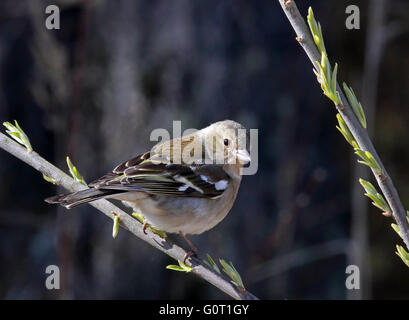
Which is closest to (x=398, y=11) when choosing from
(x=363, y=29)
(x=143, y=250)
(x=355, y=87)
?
(x=363, y=29)

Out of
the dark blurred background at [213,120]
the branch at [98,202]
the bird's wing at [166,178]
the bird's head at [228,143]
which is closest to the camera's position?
the branch at [98,202]

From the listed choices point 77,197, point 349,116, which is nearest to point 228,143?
point 77,197

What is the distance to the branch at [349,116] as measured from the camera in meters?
1.41

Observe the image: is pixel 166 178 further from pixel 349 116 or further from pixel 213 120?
pixel 213 120

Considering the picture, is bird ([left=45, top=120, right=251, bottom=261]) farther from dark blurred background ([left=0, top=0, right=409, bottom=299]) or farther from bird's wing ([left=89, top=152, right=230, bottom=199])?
dark blurred background ([left=0, top=0, right=409, bottom=299])

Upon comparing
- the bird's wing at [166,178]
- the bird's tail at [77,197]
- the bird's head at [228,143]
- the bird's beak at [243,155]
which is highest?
the bird's head at [228,143]

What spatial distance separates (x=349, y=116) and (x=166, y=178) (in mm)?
1935

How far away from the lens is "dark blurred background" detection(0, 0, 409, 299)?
5.16 metres

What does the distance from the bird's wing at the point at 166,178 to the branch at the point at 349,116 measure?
158 centimetres

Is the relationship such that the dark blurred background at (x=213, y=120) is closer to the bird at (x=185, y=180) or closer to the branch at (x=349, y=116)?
the bird at (x=185, y=180)

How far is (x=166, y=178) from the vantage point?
325cm

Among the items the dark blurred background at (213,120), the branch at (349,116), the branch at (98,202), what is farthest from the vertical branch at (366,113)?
the branch at (349,116)

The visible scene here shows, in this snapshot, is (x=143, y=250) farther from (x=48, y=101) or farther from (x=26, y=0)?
(x=26, y=0)

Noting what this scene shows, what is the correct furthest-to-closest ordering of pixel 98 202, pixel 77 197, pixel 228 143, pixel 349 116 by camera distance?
pixel 228 143
pixel 98 202
pixel 77 197
pixel 349 116
